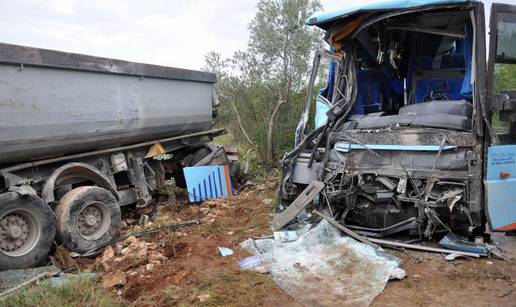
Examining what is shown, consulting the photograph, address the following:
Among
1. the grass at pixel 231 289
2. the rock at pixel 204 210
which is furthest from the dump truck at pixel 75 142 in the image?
the grass at pixel 231 289

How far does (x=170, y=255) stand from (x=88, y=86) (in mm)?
2326

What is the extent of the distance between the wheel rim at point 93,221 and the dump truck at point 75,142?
0.04ft

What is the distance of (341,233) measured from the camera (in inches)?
170

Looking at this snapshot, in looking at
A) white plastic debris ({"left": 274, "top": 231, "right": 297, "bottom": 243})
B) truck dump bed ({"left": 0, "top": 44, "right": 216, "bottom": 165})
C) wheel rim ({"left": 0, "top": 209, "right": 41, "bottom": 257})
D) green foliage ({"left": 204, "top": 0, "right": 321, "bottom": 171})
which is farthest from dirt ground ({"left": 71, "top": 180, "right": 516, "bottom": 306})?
green foliage ({"left": 204, "top": 0, "right": 321, "bottom": 171})

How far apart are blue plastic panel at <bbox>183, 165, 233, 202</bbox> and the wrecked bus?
1.80 metres

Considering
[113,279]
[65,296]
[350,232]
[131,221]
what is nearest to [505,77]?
[350,232]

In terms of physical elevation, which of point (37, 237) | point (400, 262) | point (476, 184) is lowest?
point (400, 262)

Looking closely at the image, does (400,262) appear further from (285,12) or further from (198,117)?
(285,12)

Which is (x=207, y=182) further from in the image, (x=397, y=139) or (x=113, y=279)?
(x=397, y=139)

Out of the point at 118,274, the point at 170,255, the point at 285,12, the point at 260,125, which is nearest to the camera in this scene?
the point at 118,274

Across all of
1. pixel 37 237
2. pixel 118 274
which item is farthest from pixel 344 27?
pixel 37 237

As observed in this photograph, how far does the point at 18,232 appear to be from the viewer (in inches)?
154

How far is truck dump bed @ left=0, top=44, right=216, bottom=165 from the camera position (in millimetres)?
3920

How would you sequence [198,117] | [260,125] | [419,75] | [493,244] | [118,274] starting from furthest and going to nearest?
[260,125] < [198,117] < [419,75] < [493,244] < [118,274]
